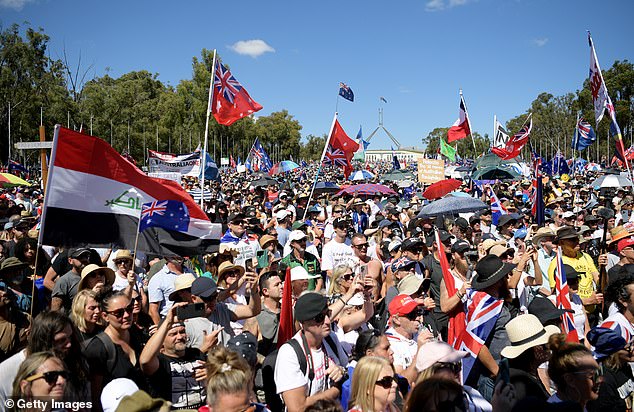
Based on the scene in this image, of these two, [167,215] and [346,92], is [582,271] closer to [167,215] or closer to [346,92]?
[167,215]

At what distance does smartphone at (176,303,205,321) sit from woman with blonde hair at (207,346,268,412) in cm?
112

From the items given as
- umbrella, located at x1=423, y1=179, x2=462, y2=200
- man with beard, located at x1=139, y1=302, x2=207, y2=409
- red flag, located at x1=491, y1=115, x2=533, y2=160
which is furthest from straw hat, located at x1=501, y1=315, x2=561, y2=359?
red flag, located at x1=491, y1=115, x2=533, y2=160

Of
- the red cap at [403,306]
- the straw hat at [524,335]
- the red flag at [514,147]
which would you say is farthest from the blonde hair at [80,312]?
the red flag at [514,147]

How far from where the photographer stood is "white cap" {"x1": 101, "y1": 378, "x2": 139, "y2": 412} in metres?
3.04

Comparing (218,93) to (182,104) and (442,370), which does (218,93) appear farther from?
(182,104)

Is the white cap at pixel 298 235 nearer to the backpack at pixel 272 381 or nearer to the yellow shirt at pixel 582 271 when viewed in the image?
the yellow shirt at pixel 582 271

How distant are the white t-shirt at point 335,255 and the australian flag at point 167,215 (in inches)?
111

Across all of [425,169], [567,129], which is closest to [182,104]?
[425,169]

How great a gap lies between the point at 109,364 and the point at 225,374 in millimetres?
1074

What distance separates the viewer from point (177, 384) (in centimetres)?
407

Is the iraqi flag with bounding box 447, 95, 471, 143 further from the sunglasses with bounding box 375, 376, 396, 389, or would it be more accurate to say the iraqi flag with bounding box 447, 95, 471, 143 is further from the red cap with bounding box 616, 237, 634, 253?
the sunglasses with bounding box 375, 376, 396, 389

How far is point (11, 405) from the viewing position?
3113 mm

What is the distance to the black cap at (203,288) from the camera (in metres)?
4.69

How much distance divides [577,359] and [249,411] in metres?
1.98
